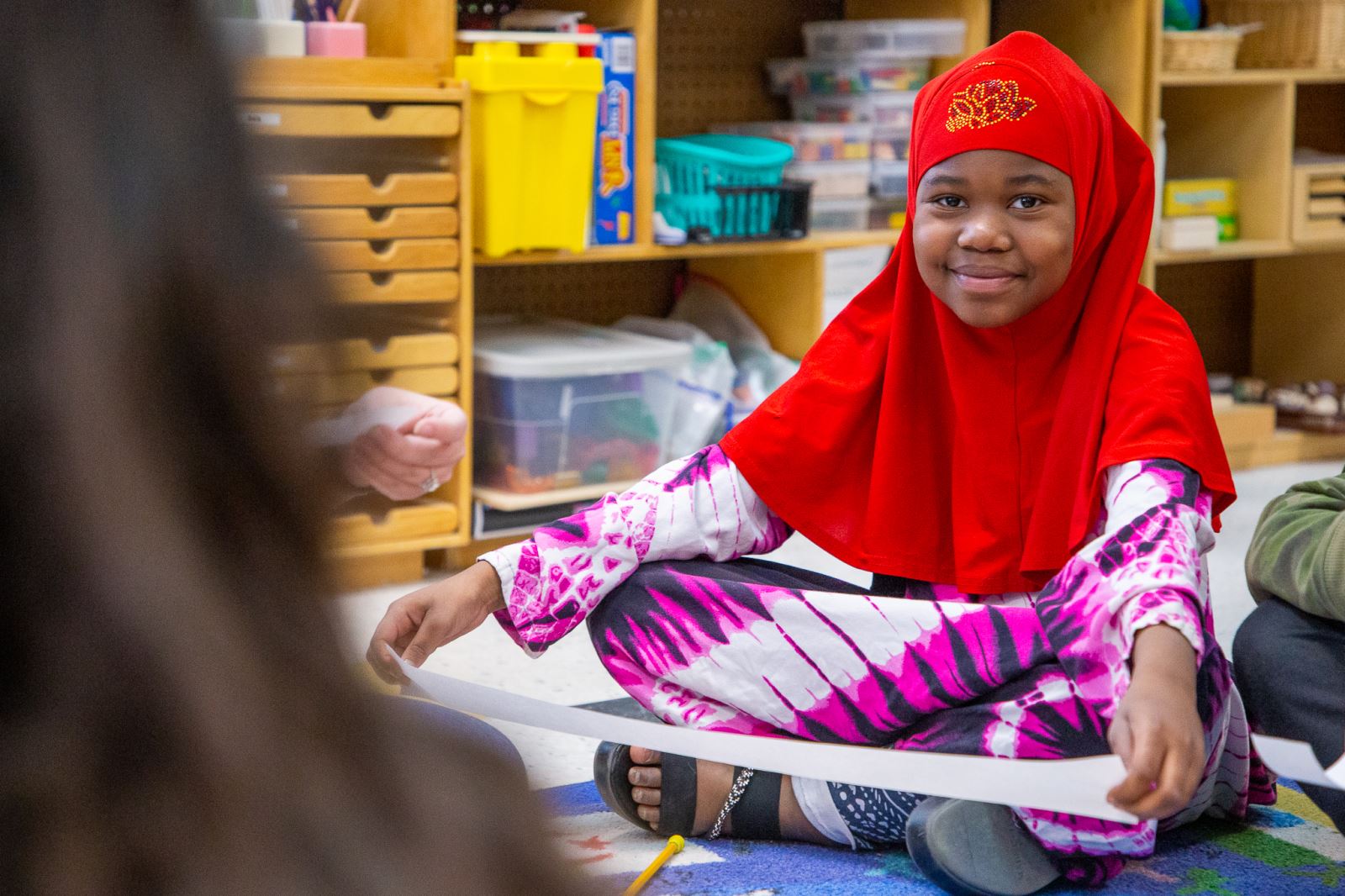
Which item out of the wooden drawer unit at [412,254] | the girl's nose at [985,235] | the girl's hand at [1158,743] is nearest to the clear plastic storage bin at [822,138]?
the wooden drawer unit at [412,254]

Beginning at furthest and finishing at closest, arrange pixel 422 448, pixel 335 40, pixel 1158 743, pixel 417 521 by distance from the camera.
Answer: pixel 417 521 < pixel 335 40 < pixel 422 448 < pixel 1158 743

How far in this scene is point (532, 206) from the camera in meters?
2.23

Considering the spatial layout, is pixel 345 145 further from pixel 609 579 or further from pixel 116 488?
pixel 609 579

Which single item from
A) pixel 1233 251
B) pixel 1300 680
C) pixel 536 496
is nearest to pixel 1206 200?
pixel 1233 251

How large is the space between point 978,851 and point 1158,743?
0.28m

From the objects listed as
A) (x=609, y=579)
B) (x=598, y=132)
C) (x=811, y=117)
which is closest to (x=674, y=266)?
(x=811, y=117)

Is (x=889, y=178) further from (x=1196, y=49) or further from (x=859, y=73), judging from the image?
(x=1196, y=49)

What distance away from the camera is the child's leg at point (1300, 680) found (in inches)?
45.9

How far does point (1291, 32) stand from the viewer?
3.07m

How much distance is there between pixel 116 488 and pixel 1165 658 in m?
0.90

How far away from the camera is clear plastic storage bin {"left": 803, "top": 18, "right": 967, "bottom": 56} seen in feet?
8.68

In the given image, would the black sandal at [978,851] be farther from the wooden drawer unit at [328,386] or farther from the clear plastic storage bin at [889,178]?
the clear plastic storage bin at [889,178]

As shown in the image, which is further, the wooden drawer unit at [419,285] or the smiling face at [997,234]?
the wooden drawer unit at [419,285]

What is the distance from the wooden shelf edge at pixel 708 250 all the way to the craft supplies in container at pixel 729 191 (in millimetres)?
18
